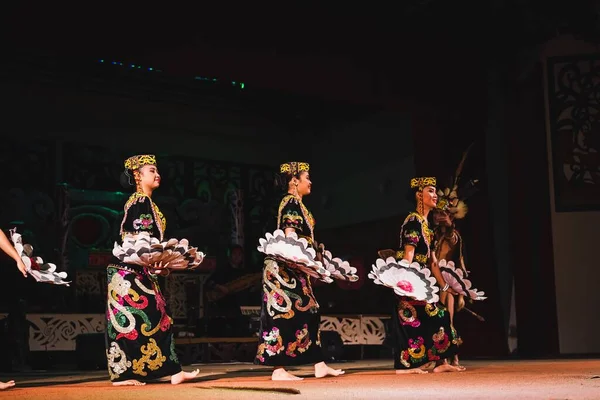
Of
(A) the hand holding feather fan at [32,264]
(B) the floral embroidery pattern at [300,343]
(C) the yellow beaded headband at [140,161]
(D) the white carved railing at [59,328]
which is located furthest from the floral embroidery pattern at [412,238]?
(D) the white carved railing at [59,328]

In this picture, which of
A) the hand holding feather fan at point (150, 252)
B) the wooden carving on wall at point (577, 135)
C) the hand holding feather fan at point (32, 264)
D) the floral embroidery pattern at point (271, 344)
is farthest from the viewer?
the wooden carving on wall at point (577, 135)

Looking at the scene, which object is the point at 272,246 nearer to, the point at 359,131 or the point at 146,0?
the point at 146,0

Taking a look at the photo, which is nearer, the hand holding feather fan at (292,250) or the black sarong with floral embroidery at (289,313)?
the hand holding feather fan at (292,250)

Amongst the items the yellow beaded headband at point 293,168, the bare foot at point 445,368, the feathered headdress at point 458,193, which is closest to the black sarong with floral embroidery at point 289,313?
the yellow beaded headband at point 293,168

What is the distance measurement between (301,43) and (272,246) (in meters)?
2.72

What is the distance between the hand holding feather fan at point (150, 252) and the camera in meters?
5.13

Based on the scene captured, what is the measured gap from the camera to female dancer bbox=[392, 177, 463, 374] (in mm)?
6176

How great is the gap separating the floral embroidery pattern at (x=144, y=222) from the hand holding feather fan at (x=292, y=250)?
2.24 feet

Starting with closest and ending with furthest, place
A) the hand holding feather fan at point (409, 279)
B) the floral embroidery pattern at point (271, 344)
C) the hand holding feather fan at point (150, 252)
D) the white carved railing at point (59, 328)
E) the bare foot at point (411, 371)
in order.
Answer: the hand holding feather fan at point (150, 252), the floral embroidery pattern at point (271, 344), the hand holding feather fan at point (409, 279), the bare foot at point (411, 371), the white carved railing at point (59, 328)

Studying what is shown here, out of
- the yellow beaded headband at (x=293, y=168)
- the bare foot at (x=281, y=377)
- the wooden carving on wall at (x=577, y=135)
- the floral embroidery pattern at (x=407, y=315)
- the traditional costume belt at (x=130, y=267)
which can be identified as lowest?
the bare foot at (x=281, y=377)

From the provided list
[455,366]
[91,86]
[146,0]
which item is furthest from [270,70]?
[91,86]

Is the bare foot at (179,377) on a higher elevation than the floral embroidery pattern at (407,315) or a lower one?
lower

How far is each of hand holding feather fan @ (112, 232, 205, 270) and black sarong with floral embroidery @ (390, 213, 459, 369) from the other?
1.69 meters

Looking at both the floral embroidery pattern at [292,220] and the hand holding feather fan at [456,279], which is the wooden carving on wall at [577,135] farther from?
the floral embroidery pattern at [292,220]
